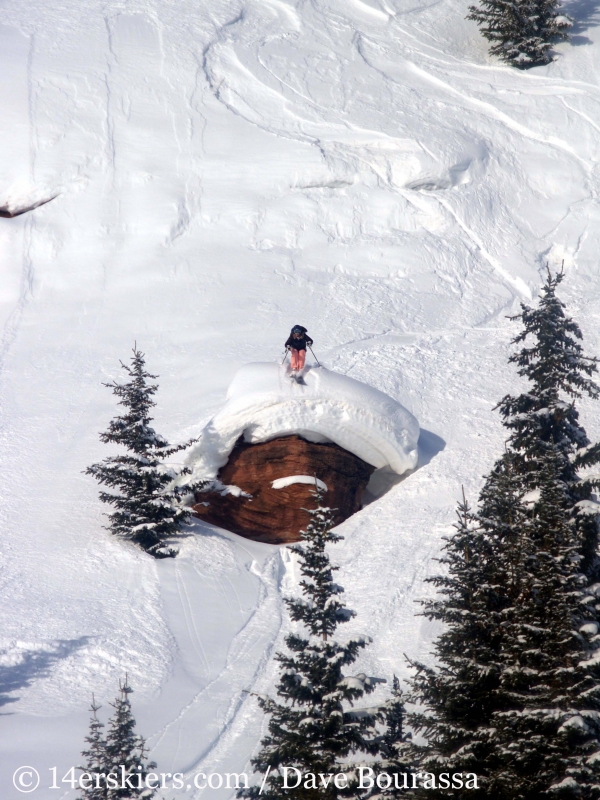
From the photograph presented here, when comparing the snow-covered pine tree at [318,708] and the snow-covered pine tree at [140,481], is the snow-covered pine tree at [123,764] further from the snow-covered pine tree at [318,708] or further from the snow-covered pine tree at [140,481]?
the snow-covered pine tree at [140,481]

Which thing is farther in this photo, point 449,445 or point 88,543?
point 449,445

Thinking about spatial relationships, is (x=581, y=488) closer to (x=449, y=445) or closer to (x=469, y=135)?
(x=449, y=445)

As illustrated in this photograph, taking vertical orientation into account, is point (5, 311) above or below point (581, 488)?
above

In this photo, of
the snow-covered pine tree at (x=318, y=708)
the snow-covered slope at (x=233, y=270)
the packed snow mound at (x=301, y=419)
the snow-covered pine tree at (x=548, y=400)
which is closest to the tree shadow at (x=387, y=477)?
the snow-covered slope at (x=233, y=270)

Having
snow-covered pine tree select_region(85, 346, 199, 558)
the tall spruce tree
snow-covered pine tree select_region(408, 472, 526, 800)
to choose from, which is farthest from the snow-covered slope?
the tall spruce tree

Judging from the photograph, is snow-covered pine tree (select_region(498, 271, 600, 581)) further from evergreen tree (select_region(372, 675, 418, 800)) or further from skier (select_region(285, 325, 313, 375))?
skier (select_region(285, 325, 313, 375))

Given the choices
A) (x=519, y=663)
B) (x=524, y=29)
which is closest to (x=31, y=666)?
(x=519, y=663)

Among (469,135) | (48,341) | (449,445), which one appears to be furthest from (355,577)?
(469,135)
